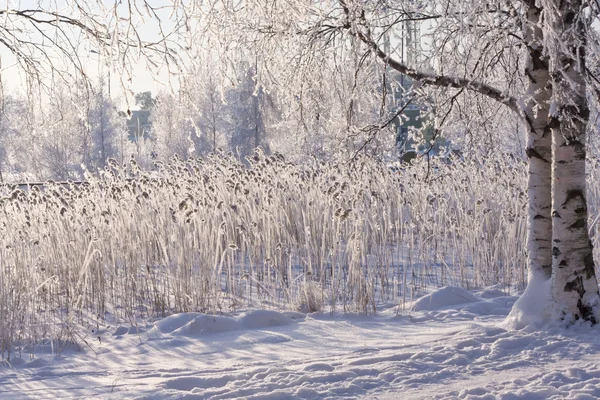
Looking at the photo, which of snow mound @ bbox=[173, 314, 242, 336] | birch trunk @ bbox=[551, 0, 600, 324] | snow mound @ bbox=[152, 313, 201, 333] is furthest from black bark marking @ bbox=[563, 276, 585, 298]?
snow mound @ bbox=[152, 313, 201, 333]

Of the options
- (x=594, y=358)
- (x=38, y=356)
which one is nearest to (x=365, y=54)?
(x=594, y=358)

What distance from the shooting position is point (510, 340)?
402 cm

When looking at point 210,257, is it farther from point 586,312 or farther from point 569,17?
point 569,17

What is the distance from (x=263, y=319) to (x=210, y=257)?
88 cm

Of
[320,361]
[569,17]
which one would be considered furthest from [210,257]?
[569,17]

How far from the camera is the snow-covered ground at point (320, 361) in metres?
3.32

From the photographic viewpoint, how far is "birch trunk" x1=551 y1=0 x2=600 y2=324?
13.5 ft

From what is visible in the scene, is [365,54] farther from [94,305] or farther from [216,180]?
[216,180]

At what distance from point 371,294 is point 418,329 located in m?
0.63

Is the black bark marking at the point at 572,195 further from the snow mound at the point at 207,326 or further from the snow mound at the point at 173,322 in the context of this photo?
the snow mound at the point at 173,322

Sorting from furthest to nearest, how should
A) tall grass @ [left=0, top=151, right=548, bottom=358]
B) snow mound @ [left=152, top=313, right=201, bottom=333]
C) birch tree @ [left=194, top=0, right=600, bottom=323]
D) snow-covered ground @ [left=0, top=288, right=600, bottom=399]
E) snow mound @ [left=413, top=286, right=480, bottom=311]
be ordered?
snow mound @ [left=413, top=286, right=480, bottom=311] < tall grass @ [left=0, top=151, right=548, bottom=358] < snow mound @ [left=152, top=313, right=201, bottom=333] < birch tree @ [left=194, top=0, right=600, bottom=323] < snow-covered ground @ [left=0, top=288, right=600, bottom=399]

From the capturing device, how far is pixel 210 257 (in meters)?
5.50

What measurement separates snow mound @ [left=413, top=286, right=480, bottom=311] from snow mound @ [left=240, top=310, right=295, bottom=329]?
110 centimetres

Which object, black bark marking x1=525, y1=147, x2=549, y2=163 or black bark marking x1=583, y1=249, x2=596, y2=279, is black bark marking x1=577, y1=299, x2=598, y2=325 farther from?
black bark marking x1=525, y1=147, x2=549, y2=163
